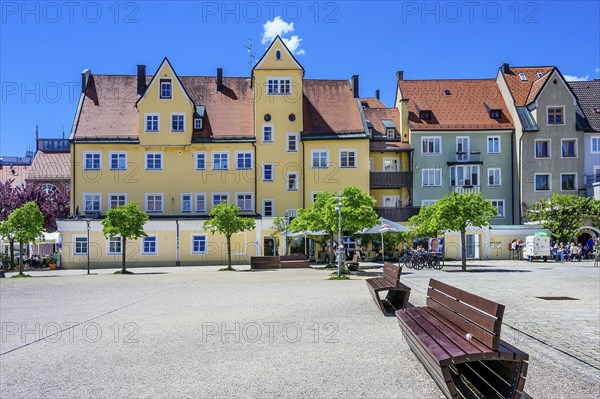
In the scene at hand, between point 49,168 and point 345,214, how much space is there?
206 ft

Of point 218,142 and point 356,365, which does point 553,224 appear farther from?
point 356,365

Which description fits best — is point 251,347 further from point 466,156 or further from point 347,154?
point 466,156

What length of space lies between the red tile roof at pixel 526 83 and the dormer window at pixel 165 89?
30011 mm

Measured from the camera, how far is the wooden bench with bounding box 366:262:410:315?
13.9 meters

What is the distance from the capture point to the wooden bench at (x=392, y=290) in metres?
13.9

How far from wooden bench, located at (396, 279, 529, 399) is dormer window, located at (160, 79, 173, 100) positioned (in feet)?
151

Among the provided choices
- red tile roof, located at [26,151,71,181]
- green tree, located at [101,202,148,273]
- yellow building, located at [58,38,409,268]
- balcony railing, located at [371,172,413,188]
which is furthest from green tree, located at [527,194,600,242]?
red tile roof, located at [26,151,71,181]

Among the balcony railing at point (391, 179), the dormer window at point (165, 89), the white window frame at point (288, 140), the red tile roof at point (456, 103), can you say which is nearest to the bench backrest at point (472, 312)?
the white window frame at point (288, 140)

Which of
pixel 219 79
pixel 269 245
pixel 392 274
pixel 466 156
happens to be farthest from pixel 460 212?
pixel 219 79

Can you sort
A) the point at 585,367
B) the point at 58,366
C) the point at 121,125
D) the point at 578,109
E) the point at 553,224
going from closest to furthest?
the point at 585,367, the point at 58,366, the point at 553,224, the point at 121,125, the point at 578,109

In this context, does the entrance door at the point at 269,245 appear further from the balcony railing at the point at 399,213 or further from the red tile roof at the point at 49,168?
the red tile roof at the point at 49,168

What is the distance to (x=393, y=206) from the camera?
5403 cm

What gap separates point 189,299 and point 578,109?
157ft

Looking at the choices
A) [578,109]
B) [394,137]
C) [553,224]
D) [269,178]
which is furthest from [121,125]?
[578,109]
